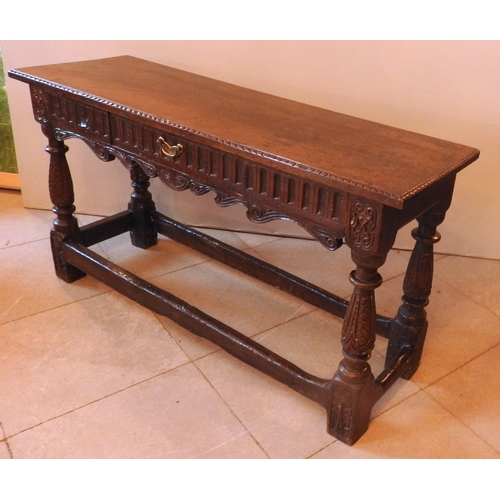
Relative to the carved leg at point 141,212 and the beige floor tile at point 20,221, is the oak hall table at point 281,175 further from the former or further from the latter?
the beige floor tile at point 20,221

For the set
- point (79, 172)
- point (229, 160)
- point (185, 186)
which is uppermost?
point (229, 160)

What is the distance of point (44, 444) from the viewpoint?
6.23 ft

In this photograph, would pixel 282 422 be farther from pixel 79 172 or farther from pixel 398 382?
pixel 79 172

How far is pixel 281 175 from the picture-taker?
170cm

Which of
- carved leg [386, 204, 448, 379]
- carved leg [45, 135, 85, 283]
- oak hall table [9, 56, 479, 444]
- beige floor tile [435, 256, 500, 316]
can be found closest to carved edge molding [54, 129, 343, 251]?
oak hall table [9, 56, 479, 444]

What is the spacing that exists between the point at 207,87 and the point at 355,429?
136 centimetres

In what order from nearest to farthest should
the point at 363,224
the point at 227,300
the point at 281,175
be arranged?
the point at 363,224, the point at 281,175, the point at 227,300

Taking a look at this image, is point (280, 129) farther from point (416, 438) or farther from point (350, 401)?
point (416, 438)

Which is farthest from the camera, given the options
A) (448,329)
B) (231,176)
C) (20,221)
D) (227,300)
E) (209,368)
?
(20,221)

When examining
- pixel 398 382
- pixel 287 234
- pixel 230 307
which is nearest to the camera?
pixel 398 382

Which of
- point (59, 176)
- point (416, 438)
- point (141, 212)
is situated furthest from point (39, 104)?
point (416, 438)

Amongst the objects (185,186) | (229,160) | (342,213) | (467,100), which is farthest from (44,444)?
(467,100)

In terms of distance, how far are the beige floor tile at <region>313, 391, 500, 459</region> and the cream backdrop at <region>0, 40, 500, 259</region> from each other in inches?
48.2

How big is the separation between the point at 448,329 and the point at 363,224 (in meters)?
1.12
